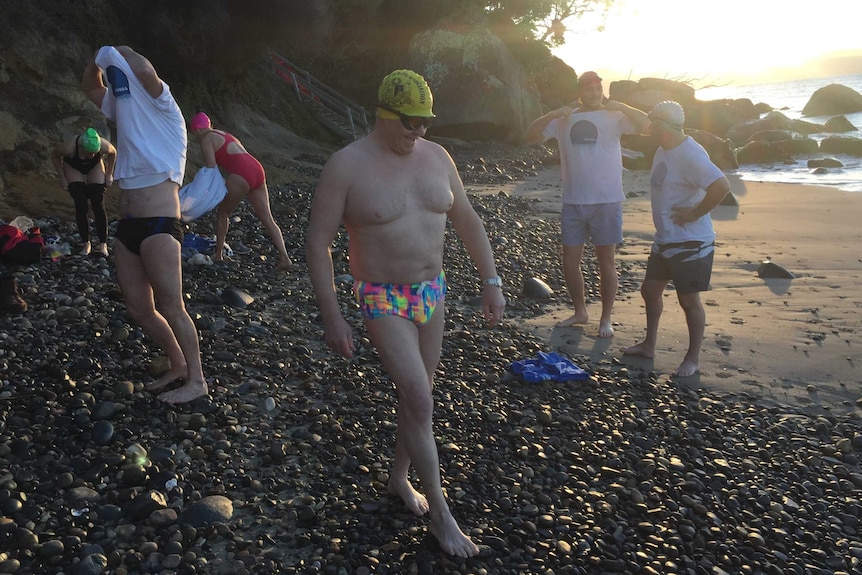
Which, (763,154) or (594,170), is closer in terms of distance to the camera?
(594,170)

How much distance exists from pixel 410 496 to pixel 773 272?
6314 millimetres

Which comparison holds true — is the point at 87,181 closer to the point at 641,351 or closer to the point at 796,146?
the point at 641,351

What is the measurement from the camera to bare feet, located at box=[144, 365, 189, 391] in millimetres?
4633

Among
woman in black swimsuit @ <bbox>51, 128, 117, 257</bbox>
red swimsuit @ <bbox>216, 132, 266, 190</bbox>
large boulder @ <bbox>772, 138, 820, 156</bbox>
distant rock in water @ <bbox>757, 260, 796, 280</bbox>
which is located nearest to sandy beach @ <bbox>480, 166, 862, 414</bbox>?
distant rock in water @ <bbox>757, 260, 796, 280</bbox>

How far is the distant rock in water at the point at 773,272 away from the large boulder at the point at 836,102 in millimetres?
47142

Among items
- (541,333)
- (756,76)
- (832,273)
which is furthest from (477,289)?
(756,76)

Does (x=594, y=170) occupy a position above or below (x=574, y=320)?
above

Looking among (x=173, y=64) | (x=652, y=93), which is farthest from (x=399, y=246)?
(x=652, y=93)

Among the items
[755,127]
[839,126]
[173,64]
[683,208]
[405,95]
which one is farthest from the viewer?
[839,126]

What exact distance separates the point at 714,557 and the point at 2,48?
38.1 feet

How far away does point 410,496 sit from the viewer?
361 cm

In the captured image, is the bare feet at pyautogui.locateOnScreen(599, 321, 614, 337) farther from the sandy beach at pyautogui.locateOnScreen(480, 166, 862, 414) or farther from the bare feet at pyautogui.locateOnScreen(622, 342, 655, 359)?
the bare feet at pyautogui.locateOnScreen(622, 342, 655, 359)

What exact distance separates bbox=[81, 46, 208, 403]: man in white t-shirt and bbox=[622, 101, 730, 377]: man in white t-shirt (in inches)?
130

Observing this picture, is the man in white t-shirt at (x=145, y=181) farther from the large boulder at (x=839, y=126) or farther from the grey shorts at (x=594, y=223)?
the large boulder at (x=839, y=126)
